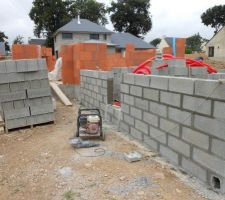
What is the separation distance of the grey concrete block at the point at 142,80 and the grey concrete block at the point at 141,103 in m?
0.30

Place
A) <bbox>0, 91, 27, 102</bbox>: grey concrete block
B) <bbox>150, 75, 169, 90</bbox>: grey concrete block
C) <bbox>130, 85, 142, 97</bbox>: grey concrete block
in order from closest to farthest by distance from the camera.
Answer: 1. <bbox>150, 75, 169, 90</bbox>: grey concrete block
2. <bbox>130, 85, 142, 97</bbox>: grey concrete block
3. <bbox>0, 91, 27, 102</bbox>: grey concrete block

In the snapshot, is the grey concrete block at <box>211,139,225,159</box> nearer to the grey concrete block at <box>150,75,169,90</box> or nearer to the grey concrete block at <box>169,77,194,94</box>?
the grey concrete block at <box>169,77,194,94</box>

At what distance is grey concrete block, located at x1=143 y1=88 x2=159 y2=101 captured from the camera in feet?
13.8

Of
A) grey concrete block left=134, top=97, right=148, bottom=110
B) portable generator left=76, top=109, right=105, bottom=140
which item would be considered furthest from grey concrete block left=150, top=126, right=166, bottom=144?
portable generator left=76, top=109, right=105, bottom=140

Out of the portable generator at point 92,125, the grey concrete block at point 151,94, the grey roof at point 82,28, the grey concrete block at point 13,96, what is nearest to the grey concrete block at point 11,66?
the grey concrete block at point 13,96

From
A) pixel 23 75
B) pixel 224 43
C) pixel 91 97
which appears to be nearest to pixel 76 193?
pixel 23 75

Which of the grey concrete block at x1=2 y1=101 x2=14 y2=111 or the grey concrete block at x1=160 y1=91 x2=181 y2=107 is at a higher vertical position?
the grey concrete block at x1=160 y1=91 x2=181 y2=107

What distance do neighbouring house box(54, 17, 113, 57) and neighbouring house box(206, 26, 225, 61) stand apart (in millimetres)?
14332

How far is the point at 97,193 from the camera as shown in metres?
3.12

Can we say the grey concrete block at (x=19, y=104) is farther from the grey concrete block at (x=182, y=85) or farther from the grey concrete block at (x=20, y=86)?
the grey concrete block at (x=182, y=85)

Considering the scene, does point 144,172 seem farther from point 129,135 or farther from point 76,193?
point 129,135

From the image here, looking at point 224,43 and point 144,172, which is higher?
point 224,43

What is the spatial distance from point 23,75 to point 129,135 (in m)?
2.97

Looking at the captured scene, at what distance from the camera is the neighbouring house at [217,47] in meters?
32.5
